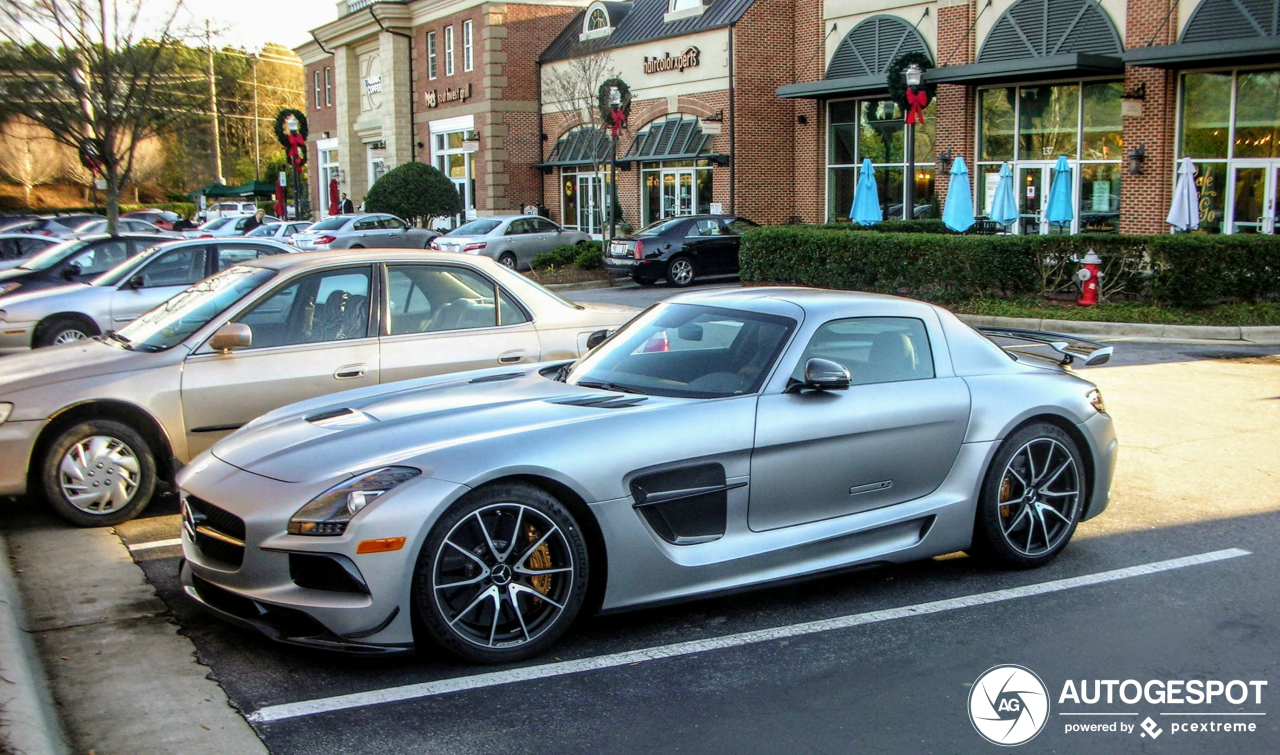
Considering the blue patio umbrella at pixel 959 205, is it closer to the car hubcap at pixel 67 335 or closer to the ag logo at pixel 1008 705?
the car hubcap at pixel 67 335

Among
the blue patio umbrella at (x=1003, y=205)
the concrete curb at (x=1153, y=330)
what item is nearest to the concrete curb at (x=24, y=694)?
the concrete curb at (x=1153, y=330)

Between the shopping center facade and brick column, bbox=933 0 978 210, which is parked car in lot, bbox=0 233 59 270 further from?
brick column, bbox=933 0 978 210

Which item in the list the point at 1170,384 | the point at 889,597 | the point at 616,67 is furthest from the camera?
the point at 616,67

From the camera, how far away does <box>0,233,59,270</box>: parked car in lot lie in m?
21.8

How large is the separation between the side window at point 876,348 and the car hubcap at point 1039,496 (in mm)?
710

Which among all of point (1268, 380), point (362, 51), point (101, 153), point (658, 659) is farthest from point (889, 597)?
point (362, 51)

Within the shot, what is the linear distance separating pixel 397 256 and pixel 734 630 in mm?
3840

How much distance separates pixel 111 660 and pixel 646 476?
2332 mm

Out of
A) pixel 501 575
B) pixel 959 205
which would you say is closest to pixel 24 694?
pixel 501 575

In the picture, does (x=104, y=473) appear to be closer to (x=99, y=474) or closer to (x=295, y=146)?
(x=99, y=474)

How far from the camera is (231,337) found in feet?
22.8

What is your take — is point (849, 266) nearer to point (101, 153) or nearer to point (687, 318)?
point (101, 153)

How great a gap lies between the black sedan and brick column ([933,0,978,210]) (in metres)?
5.87

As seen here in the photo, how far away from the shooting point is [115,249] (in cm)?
1557
